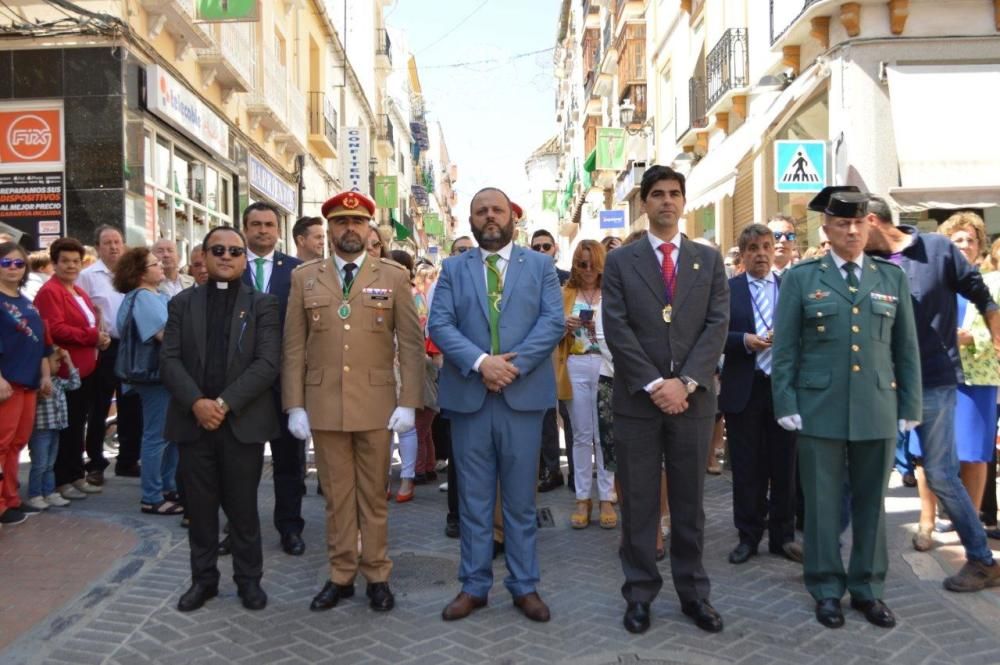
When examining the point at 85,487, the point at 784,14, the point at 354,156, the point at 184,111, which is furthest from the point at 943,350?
the point at 354,156

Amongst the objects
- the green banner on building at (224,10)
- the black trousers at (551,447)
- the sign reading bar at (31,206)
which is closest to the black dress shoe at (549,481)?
the black trousers at (551,447)

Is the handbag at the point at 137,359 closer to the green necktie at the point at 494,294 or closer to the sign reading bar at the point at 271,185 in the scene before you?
the green necktie at the point at 494,294

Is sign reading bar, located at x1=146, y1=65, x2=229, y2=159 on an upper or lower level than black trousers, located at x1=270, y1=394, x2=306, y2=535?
upper

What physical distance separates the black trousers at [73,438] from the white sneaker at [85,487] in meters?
0.04

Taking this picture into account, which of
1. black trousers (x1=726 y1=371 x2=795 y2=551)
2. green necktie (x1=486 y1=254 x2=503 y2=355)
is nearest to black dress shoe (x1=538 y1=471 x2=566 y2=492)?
black trousers (x1=726 y1=371 x2=795 y2=551)

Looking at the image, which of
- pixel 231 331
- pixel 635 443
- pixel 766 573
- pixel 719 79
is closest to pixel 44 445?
pixel 231 331

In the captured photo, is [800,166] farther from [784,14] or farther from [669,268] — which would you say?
[669,268]

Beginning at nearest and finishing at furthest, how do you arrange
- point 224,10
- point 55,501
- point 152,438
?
point 152,438 < point 55,501 < point 224,10

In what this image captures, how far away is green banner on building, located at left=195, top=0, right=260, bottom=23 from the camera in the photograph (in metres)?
14.4

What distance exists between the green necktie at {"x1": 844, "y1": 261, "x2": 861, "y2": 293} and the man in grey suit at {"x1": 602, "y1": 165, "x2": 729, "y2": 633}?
0.60 metres

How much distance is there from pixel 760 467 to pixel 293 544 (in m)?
3.00

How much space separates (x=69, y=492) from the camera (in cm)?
752

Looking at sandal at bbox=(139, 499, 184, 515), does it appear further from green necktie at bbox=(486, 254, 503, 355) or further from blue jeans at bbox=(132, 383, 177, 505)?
green necktie at bbox=(486, 254, 503, 355)

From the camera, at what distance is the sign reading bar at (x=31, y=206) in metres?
12.8
